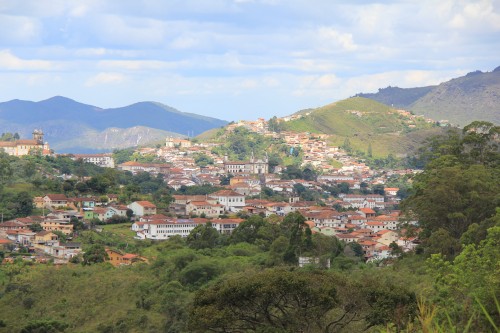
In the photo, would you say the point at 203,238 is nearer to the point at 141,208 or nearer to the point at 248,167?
the point at 141,208

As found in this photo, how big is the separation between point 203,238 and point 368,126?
96828 millimetres

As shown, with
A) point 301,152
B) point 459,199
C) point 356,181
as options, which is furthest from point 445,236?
point 301,152

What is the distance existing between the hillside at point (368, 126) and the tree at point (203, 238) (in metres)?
72.4

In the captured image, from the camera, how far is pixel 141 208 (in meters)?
56.1

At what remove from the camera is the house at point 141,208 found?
2201 inches

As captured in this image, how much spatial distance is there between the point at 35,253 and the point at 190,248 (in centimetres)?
833

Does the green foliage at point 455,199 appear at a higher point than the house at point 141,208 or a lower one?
higher

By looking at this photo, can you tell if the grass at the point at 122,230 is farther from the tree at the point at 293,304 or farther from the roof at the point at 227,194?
the tree at the point at 293,304

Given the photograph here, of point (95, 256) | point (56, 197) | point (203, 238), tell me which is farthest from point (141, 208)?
point (95, 256)

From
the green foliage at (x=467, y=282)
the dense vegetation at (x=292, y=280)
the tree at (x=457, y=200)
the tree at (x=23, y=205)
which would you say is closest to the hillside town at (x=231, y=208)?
the tree at (x=23, y=205)

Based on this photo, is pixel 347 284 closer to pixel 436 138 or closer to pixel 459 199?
pixel 459 199

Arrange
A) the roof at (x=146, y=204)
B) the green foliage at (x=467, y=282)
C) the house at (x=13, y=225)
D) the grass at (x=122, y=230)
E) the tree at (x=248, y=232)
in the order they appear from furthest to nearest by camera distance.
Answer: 1. the roof at (x=146, y=204)
2. the grass at (x=122, y=230)
3. the house at (x=13, y=225)
4. the tree at (x=248, y=232)
5. the green foliage at (x=467, y=282)

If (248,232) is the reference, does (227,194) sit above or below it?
above

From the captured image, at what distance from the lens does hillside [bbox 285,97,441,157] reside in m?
118
